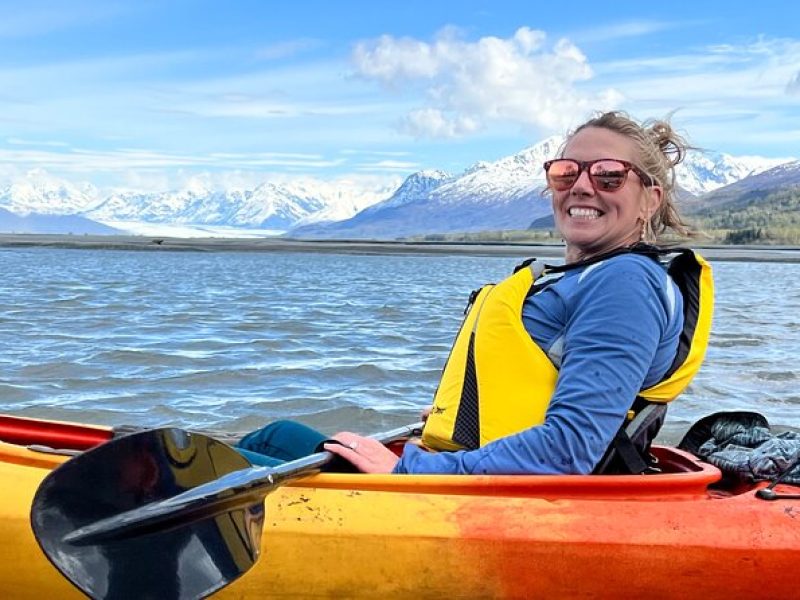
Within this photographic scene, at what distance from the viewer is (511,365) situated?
2.82m

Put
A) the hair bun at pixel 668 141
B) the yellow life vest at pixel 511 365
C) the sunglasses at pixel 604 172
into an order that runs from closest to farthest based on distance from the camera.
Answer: the yellow life vest at pixel 511 365 → the sunglasses at pixel 604 172 → the hair bun at pixel 668 141

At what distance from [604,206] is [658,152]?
0.81 ft

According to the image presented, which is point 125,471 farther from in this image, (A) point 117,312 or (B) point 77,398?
(A) point 117,312

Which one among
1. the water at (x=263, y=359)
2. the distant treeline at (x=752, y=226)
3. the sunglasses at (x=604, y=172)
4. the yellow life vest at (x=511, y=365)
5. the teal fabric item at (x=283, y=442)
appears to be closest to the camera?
the yellow life vest at (x=511, y=365)

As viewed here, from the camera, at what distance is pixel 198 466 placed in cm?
277

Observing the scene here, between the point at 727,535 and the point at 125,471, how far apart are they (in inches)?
65.3

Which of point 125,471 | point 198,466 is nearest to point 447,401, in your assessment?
point 198,466

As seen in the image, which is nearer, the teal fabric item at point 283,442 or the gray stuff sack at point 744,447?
the gray stuff sack at point 744,447

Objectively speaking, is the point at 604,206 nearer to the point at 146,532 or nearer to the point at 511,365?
the point at 511,365

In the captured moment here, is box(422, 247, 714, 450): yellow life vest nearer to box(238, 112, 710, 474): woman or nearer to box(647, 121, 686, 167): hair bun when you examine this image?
box(238, 112, 710, 474): woman

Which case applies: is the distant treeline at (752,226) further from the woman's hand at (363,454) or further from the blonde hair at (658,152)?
the woman's hand at (363,454)

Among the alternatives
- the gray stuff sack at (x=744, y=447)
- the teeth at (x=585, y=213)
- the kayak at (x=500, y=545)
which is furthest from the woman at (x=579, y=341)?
the gray stuff sack at (x=744, y=447)

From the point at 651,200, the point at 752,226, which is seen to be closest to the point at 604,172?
the point at 651,200

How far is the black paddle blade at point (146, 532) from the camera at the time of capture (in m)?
2.54
